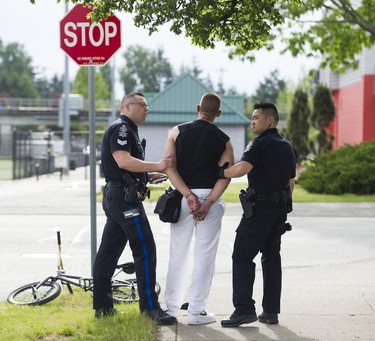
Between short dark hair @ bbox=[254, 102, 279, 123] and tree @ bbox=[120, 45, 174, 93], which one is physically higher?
tree @ bbox=[120, 45, 174, 93]

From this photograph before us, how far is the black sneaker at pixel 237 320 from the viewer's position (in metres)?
7.45

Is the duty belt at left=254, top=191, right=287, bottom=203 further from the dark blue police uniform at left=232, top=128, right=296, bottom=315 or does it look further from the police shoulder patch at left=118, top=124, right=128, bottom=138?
the police shoulder patch at left=118, top=124, right=128, bottom=138

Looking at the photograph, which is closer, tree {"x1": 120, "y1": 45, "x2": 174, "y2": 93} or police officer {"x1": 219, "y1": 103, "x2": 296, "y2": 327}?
police officer {"x1": 219, "y1": 103, "x2": 296, "y2": 327}

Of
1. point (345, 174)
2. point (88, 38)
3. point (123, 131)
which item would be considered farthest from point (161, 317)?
point (345, 174)

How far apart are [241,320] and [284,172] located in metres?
1.25

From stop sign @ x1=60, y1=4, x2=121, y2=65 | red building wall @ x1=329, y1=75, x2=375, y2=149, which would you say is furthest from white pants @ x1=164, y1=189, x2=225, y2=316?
red building wall @ x1=329, y1=75, x2=375, y2=149

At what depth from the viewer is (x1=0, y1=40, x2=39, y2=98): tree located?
160750mm

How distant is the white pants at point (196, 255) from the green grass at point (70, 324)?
386 mm

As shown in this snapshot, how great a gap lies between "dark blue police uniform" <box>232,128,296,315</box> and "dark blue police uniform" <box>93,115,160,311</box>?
712 millimetres

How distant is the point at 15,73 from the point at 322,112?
427 feet

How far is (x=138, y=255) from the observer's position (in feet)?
24.9

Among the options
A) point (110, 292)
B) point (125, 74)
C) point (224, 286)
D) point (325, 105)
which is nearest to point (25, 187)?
point (325, 105)

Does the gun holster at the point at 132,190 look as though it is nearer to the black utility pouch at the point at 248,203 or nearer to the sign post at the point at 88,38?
the black utility pouch at the point at 248,203

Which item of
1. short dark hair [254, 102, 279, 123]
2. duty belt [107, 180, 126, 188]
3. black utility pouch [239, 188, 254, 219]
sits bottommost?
black utility pouch [239, 188, 254, 219]
